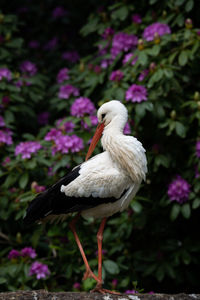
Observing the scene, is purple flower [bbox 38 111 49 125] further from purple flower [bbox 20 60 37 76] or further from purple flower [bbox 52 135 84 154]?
purple flower [bbox 52 135 84 154]

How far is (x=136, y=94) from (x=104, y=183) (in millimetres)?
1435

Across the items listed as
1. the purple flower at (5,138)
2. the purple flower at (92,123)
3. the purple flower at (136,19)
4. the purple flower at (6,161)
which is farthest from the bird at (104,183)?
the purple flower at (136,19)

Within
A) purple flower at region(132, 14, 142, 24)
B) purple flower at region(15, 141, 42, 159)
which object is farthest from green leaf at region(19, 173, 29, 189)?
purple flower at region(132, 14, 142, 24)

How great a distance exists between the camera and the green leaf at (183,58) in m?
4.83

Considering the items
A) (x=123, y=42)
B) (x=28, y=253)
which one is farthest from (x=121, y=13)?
(x=28, y=253)

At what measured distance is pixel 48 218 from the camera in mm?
4023

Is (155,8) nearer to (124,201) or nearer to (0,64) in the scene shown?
(0,64)

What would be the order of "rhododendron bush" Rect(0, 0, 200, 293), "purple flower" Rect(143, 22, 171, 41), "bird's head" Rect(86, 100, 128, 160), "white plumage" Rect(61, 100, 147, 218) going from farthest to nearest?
"purple flower" Rect(143, 22, 171, 41), "rhododendron bush" Rect(0, 0, 200, 293), "bird's head" Rect(86, 100, 128, 160), "white plumage" Rect(61, 100, 147, 218)

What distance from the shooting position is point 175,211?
4.84 m

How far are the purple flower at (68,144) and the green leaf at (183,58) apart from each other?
4.10 ft

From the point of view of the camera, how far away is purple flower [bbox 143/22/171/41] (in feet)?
16.7

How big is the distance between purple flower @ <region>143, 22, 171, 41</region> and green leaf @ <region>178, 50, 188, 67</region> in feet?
1.11

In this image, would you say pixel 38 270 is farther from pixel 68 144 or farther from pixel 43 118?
pixel 43 118

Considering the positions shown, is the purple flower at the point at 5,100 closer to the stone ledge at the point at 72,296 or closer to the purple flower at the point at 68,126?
the purple flower at the point at 68,126
